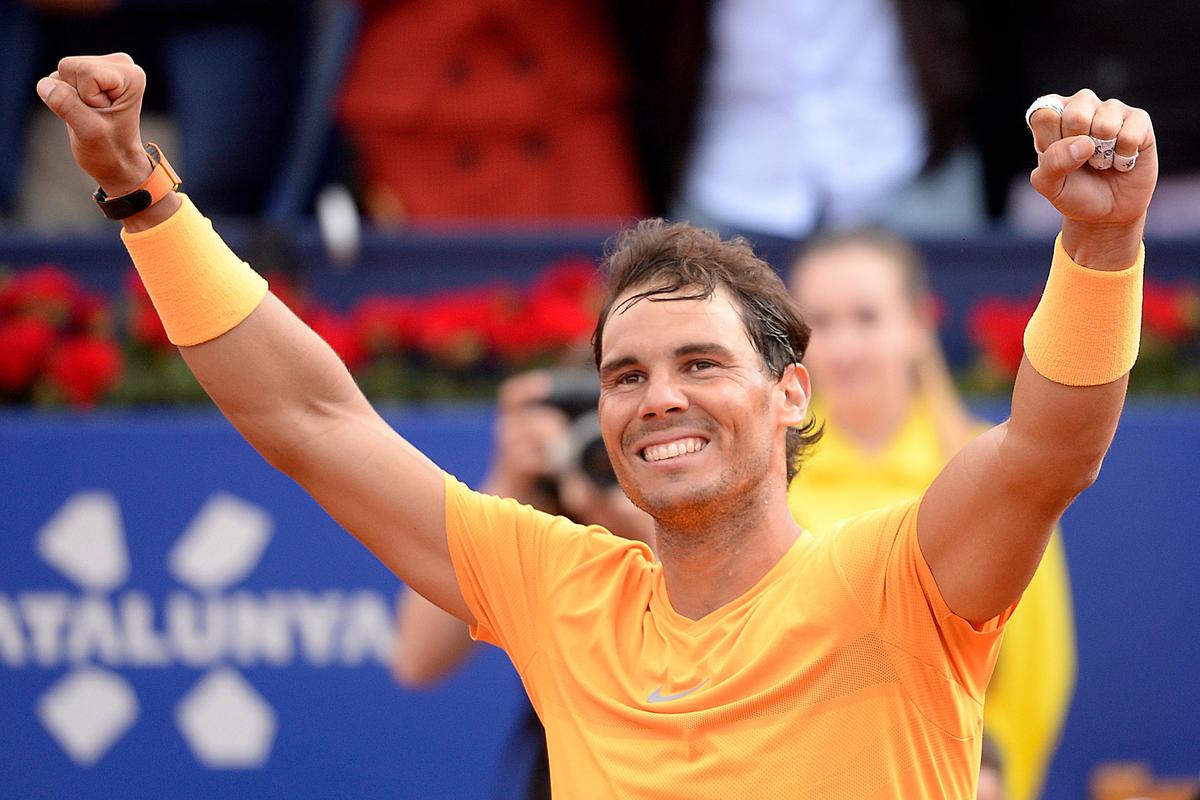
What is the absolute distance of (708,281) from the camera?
7.75ft

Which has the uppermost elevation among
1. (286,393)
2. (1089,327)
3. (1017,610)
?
(1089,327)

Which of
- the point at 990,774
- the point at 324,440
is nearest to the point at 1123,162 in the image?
the point at 324,440

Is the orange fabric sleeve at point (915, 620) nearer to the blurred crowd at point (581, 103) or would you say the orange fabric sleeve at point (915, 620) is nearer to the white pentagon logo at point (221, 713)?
the white pentagon logo at point (221, 713)

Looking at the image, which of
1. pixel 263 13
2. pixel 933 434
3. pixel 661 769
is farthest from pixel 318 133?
pixel 661 769

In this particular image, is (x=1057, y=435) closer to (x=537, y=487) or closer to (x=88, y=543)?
(x=537, y=487)

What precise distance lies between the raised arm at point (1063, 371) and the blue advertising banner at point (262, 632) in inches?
87.9

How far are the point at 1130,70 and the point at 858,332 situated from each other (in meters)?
1.67

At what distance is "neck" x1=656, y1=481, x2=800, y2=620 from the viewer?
2303 mm

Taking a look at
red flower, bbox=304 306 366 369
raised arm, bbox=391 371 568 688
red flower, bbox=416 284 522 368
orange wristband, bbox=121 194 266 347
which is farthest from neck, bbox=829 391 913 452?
orange wristband, bbox=121 194 266 347

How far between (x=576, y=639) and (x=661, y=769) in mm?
263

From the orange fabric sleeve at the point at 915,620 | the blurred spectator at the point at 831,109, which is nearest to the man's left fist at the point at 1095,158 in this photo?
the orange fabric sleeve at the point at 915,620

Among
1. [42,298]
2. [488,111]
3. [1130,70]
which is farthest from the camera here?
[488,111]

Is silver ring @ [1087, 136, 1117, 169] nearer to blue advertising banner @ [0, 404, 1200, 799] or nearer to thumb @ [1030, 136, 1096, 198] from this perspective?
thumb @ [1030, 136, 1096, 198]

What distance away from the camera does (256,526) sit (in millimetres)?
4145
